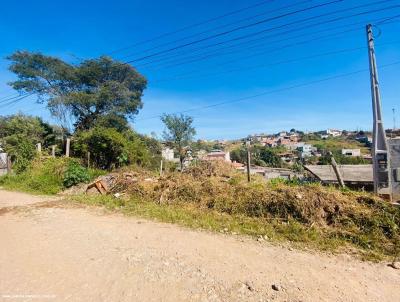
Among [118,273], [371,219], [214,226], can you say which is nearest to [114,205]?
[214,226]

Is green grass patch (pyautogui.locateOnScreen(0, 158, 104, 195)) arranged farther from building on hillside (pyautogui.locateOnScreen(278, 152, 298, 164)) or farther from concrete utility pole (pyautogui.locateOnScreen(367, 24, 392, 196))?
building on hillside (pyautogui.locateOnScreen(278, 152, 298, 164))

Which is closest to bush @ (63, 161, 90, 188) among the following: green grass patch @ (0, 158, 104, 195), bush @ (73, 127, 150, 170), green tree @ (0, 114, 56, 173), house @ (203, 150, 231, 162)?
green grass patch @ (0, 158, 104, 195)

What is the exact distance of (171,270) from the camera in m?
3.83

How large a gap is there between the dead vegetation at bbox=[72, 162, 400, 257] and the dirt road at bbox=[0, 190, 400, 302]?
2.90 ft

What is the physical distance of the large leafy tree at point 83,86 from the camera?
21328 millimetres

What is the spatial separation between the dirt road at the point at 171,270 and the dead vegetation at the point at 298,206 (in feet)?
2.90

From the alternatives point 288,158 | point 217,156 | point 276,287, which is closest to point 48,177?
point 276,287

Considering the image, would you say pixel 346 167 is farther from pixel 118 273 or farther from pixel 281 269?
pixel 118 273

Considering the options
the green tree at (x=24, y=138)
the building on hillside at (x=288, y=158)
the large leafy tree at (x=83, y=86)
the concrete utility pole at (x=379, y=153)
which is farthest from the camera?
the building on hillside at (x=288, y=158)

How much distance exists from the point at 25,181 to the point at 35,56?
46.3ft

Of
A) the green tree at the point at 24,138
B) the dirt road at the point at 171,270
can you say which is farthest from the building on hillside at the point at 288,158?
the dirt road at the point at 171,270

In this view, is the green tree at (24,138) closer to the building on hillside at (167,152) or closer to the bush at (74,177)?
the bush at (74,177)

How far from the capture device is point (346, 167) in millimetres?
10656

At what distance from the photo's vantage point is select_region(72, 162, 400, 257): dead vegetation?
4871 millimetres
